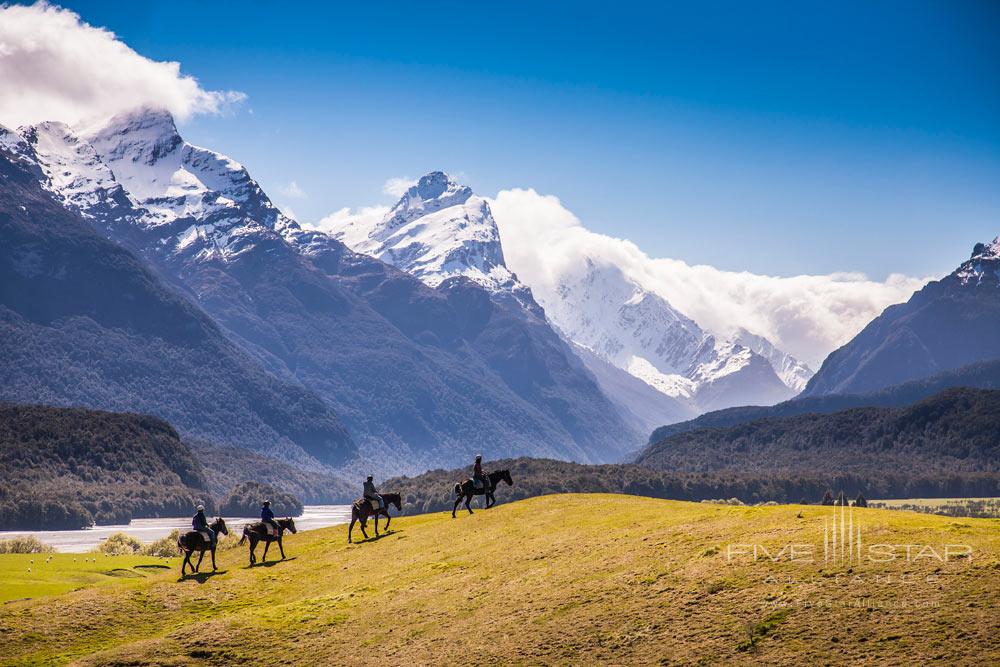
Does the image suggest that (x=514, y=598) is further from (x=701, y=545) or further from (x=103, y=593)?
(x=103, y=593)

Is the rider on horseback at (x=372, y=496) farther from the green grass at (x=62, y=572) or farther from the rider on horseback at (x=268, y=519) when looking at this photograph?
the green grass at (x=62, y=572)

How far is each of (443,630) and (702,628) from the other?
1327 cm

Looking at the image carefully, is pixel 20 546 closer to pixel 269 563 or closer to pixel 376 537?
pixel 376 537

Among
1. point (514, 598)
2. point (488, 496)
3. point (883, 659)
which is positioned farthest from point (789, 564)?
point (488, 496)

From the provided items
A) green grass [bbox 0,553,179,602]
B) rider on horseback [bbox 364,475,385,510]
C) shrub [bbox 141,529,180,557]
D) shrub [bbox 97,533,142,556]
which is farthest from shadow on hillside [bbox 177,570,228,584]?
shrub [bbox 97,533,142,556]

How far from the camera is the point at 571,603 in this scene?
5028cm

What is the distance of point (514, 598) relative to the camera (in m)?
52.7

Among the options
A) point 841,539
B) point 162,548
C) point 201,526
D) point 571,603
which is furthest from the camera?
point 162,548

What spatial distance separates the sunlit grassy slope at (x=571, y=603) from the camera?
133ft

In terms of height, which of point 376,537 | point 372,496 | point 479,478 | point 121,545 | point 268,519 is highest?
point 479,478

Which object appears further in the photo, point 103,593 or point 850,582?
point 103,593

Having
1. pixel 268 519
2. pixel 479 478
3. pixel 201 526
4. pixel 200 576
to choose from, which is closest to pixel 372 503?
pixel 268 519

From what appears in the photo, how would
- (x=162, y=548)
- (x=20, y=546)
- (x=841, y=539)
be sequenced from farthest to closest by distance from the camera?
(x=20, y=546) < (x=162, y=548) < (x=841, y=539)

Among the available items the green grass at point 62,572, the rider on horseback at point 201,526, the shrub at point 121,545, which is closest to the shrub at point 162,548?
the shrub at point 121,545
